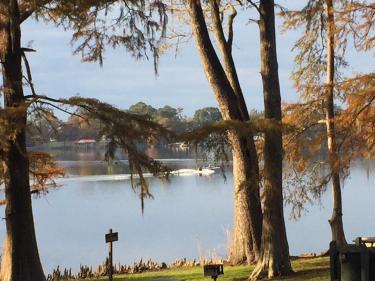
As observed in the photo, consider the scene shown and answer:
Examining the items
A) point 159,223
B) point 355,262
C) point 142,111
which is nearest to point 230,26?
point 142,111

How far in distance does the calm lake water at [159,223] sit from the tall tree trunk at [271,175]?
4.59 metres

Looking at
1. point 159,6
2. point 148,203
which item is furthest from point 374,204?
point 159,6

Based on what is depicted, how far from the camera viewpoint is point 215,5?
12.8m

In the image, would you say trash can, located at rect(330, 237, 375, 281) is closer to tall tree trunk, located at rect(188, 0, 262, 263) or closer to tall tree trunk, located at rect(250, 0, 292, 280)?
tall tree trunk, located at rect(250, 0, 292, 280)

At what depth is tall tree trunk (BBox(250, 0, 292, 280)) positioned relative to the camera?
10.1 metres

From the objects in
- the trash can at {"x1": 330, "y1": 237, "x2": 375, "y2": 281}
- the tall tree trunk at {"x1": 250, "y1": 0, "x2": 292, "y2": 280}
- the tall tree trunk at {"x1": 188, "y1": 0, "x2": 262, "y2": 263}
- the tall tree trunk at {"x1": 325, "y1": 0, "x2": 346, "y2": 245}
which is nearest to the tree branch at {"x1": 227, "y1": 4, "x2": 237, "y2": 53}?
the tall tree trunk at {"x1": 188, "y1": 0, "x2": 262, "y2": 263}

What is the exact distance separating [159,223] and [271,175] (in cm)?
1527

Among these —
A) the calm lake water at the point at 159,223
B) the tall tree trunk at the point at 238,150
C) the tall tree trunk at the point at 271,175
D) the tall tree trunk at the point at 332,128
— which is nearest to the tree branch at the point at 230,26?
the tall tree trunk at the point at 238,150

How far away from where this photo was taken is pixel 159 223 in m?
25.1

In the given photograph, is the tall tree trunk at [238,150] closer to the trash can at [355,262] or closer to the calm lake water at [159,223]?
the calm lake water at [159,223]

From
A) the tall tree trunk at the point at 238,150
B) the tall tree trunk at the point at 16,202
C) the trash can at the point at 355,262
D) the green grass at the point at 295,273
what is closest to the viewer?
the trash can at the point at 355,262

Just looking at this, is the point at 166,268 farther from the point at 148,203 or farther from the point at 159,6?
the point at 148,203

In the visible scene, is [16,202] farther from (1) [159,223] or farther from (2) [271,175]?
(1) [159,223]

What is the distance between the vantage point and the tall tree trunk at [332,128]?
41.3ft
